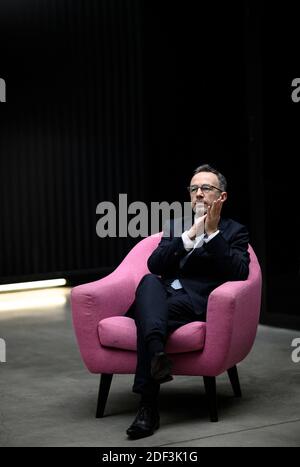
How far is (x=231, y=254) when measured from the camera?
12.9 feet

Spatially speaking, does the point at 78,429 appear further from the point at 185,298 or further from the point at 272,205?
the point at 272,205

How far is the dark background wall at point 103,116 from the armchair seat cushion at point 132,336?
3.31m

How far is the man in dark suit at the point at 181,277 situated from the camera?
3.60 metres

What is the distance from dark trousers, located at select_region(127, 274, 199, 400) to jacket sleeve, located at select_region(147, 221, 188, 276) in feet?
0.20

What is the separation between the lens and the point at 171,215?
27.6 ft

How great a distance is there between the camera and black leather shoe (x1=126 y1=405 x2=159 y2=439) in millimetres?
3523

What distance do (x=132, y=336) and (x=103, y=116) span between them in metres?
5.72

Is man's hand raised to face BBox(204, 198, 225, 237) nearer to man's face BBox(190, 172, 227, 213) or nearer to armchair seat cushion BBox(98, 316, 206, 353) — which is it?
man's face BBox(190, 172, 227, 213)
